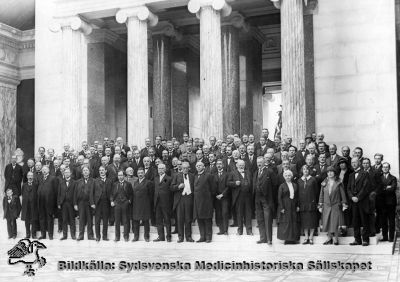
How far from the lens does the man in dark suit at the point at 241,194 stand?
13422mm

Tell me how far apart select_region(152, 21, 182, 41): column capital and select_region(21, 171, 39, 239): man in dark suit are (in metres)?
8.91

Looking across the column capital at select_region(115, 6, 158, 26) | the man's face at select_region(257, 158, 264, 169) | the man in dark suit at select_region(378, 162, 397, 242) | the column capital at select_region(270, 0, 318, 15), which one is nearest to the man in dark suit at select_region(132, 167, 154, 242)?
the man's face at select_region(257, 158, 264, 169)

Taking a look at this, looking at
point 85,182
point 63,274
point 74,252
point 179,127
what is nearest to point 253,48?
point 179,127

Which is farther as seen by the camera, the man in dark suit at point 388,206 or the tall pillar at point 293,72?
the tall pillar at point 293,72

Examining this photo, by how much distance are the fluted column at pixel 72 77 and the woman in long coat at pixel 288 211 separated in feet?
29.6

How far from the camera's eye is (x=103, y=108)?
70.9 feet

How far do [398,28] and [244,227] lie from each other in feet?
29.3

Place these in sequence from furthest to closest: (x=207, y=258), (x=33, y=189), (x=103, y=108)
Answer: (x=103, y=108) < (x=33, y=189) < (x=207, y=258)

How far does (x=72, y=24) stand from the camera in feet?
65.8

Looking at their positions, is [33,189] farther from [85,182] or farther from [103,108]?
[103,108]

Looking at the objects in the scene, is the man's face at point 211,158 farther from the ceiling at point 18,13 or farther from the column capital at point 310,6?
the ceiling at point 18,13

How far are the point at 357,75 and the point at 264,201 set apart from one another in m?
6.42

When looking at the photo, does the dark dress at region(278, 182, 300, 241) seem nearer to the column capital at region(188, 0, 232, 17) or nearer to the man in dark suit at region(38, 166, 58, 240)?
the man in dark suit at region(38, 166, 58, 240)

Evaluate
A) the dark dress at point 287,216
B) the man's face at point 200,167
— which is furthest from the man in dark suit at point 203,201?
the dark dress at point 287,216
